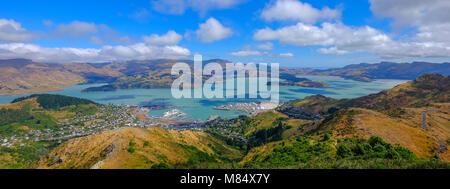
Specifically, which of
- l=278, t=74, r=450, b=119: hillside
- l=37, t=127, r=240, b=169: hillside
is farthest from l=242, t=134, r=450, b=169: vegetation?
l=278, t=74, r=450, b=119: hillside

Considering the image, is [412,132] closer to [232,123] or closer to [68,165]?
[68,165]

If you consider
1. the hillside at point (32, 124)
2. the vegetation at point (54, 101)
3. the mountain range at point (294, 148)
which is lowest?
the hillside at point (32, 124)

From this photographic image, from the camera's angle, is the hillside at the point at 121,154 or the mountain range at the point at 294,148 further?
the hillside at the point at 121,154

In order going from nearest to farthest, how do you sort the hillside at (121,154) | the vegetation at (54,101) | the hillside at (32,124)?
1. the hillside at (121,154)
2. the hillside at (32,124)
3. the vegetation at (54,101)

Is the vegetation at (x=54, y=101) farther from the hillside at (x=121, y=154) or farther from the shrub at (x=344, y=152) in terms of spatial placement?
the shrub at (x=344, y=152)

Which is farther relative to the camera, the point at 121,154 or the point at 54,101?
the point at 54,101

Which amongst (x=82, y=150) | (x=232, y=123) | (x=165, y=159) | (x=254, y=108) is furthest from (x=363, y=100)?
→ (x=82, y=150)

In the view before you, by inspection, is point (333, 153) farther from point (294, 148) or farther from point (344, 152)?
point (294, 148)

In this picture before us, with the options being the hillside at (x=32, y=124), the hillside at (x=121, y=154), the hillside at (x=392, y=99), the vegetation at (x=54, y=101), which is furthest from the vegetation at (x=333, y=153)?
the vegetation at (x=54, y=101)

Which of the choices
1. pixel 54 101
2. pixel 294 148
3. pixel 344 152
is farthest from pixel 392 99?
pixel 54 101

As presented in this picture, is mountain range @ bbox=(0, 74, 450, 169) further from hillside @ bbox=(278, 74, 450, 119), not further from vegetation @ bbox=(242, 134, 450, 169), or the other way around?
hillside @ bbox=(278, 74, 450, 119)

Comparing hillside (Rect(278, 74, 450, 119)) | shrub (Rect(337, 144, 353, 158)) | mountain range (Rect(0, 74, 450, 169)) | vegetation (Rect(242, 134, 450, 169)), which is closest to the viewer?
vegetation (Rect(242, 134, 450, 169))

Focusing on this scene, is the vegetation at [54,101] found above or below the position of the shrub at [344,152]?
below
